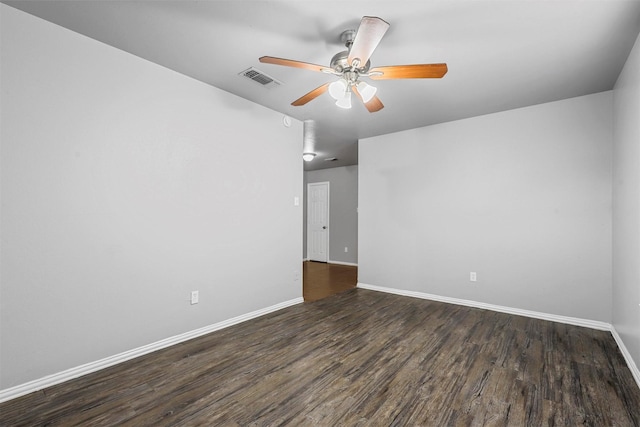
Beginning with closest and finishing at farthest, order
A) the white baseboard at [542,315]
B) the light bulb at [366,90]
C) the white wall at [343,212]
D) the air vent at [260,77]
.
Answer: the light bulb at [366,90] < the white baseboard at [542,315] < the air vent at [260,77] < the white wall at [343,212]

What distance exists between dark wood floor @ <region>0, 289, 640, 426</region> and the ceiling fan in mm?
2136

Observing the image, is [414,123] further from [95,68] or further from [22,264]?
[22,264]

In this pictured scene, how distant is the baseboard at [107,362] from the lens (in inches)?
74.8

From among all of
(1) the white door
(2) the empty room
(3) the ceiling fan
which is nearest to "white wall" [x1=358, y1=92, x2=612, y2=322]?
(2) the empty room

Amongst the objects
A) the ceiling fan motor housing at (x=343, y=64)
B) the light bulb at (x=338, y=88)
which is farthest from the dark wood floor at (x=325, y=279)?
the ceiling fan motor housing at (x=343, y=64)

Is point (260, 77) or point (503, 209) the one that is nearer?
point (260, 77)

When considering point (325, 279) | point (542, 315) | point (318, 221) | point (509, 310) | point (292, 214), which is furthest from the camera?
point (318, 221)

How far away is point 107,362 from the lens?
228 cm

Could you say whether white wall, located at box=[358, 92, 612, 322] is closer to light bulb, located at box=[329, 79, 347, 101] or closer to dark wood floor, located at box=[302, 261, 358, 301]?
dark wood floor, located at box=[302, 261, 358, 301]

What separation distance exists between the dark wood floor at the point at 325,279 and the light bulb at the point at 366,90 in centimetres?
292

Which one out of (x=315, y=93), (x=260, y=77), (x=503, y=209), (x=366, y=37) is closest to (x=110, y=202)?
(x=260, y=77)

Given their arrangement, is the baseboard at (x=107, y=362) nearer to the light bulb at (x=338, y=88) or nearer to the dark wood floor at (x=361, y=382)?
the dark wood floor at (x=361, y=382)

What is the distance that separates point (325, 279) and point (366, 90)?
4026 mm

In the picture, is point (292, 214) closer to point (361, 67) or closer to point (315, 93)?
point (315, 93)
